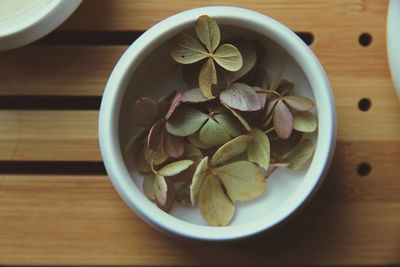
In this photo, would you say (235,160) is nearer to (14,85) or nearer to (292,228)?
(292,228)

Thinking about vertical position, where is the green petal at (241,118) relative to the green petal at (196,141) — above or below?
above

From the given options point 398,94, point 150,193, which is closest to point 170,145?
point 150,193

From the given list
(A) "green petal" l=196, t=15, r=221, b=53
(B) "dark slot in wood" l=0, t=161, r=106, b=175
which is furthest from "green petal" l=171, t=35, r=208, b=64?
(B) "dark slot in wood" l=0, t=161, r=106, b=175

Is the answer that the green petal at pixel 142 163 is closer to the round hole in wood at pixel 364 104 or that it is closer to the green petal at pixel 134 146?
the green petal at pixel 134 146

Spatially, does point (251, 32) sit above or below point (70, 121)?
above

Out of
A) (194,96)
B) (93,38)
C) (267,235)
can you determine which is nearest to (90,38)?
(93,38)

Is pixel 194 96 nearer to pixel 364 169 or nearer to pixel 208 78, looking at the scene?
pixel 208 78

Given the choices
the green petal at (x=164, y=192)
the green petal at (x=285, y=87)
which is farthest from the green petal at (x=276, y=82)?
the green petal at (x=164, y=192)
